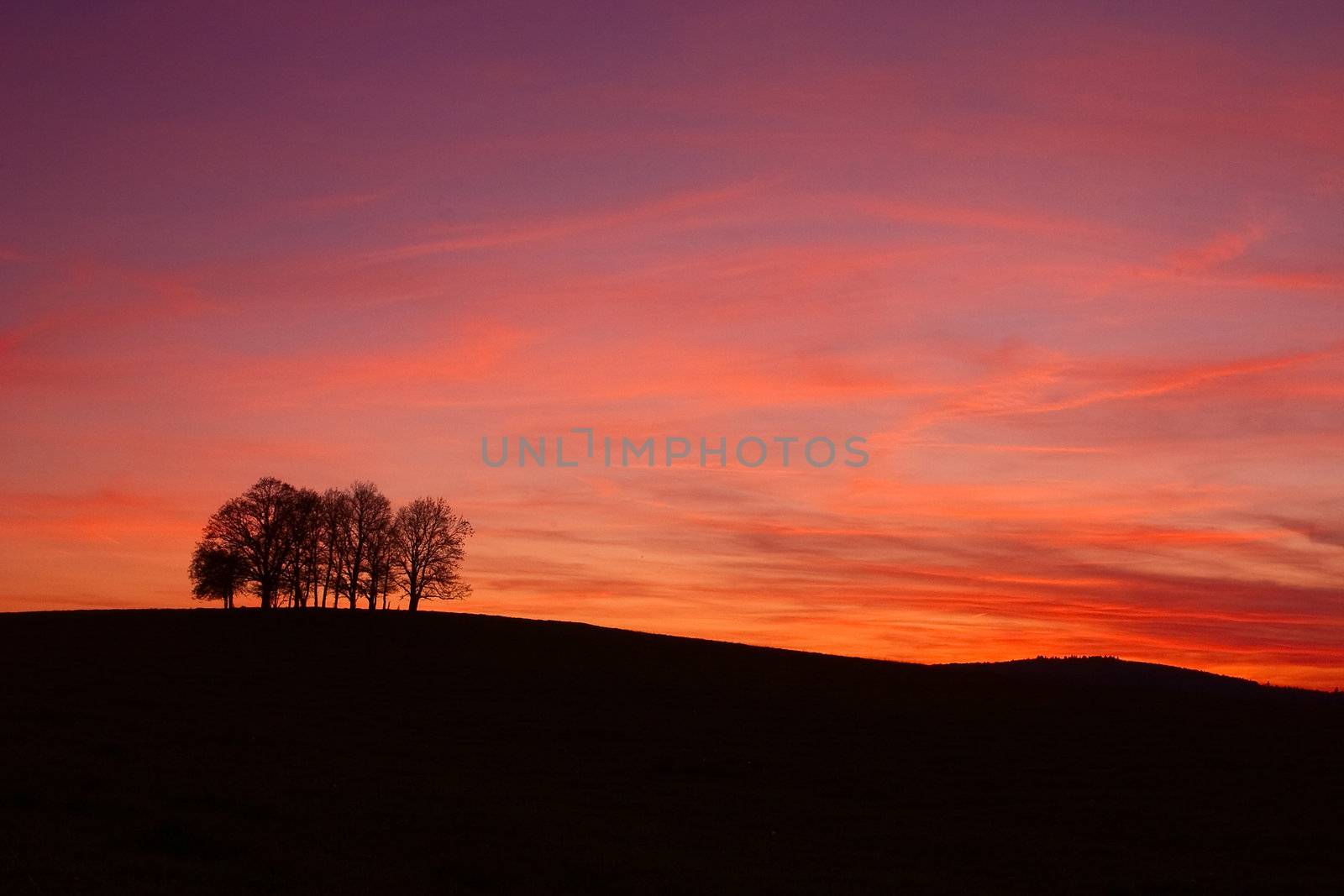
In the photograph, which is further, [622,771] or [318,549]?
[318,549]

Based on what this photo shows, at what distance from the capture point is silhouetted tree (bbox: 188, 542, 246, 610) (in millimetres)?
91250

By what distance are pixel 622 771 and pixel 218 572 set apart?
65892 millimetres

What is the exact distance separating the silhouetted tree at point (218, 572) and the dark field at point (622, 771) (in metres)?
21.7

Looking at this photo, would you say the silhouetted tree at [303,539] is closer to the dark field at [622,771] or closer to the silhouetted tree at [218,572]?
the silhouetted tree at [218,572]

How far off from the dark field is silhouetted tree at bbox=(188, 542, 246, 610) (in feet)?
71.1

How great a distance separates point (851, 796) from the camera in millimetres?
34781

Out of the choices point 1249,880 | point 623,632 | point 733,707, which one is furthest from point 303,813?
point 623,632

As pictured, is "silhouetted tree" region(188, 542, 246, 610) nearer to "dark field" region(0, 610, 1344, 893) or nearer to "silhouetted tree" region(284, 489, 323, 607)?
"silhouetted tree" region(284, 489, 323, 607)

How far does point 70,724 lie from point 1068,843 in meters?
34.3

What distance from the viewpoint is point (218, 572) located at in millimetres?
91188

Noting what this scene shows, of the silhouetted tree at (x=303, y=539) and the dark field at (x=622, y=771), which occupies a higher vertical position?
the silhouetted tree at (x=303, y=539)

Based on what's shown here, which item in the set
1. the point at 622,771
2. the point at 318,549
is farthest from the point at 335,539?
the point at 622,771

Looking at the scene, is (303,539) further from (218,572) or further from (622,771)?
(622,771)

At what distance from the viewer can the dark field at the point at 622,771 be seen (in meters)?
22.5
